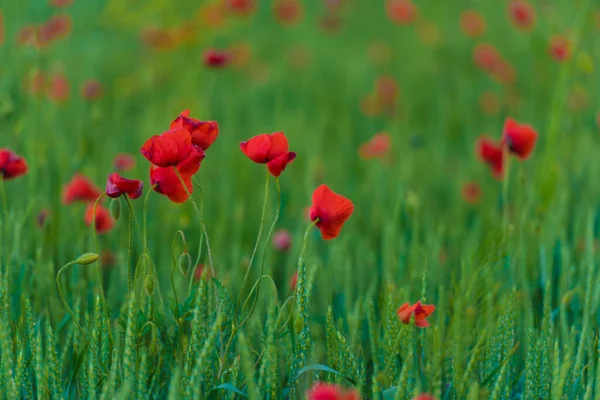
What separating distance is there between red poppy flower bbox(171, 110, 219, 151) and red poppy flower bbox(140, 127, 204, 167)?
→ 4 centimetres

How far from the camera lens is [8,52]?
84.2 inches

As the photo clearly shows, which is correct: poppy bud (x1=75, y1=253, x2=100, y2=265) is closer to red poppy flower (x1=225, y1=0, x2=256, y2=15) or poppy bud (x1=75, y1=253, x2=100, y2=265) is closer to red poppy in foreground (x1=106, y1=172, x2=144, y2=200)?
red poppy in foreground (x1=106, y1=172, x2=144, y2=200)

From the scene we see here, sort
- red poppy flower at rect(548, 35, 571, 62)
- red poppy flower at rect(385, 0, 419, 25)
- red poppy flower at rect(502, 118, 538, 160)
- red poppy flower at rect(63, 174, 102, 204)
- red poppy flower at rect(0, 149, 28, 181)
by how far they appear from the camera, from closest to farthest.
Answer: red poppy flower at rect(0, 149, 28, 181)
red poppy flower at rect(502, 118, 538, 160)
red poppy flower at rect(63, 174, 102, 204)
red poppy flower at rect(548, 35, 571, 62)
red poppy flower at rect(385, 0, 419, 25)

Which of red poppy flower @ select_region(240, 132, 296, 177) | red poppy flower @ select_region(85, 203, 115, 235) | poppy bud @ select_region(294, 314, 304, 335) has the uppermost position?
red poppy flower @ select_region(240, 132, 296, 177)

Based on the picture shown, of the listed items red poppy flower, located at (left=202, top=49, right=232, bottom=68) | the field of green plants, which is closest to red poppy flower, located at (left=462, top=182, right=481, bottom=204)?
the field of green plants

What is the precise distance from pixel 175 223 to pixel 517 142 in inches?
33.3

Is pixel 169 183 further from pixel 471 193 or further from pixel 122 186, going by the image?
pixel 471 193

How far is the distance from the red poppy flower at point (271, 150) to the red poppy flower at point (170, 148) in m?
0.07

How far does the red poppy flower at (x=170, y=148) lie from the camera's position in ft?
3.36

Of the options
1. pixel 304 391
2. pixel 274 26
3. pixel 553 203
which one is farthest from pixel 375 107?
pixel 304 391

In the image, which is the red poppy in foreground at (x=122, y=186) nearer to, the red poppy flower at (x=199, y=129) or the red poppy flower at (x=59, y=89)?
the red poppy flower at (x=199, y=129)

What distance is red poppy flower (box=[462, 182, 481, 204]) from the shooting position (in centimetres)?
222

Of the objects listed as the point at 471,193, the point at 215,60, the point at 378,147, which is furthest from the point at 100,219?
the point at 471,193

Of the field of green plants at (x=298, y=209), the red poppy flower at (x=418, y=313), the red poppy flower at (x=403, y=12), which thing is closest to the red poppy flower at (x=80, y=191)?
the field of green plants at (x=298, y=209)
